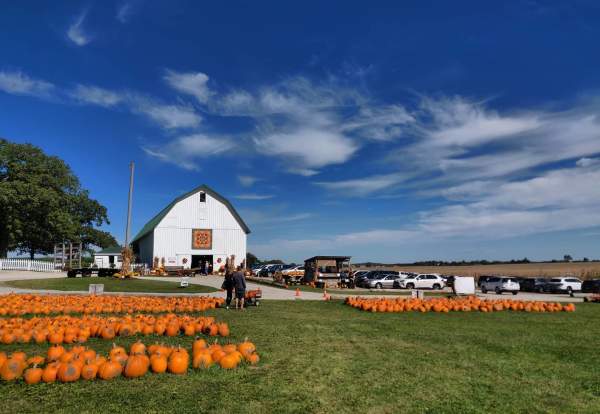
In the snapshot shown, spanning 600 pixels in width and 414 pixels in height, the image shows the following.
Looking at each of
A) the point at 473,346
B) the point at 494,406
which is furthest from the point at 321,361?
the point at 473,346

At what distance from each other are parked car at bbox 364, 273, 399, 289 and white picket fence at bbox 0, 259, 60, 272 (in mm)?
33238

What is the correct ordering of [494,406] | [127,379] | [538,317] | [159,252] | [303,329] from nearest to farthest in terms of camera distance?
[494,406]
[127,379]
[303,329]
[538,317]
[159,252]

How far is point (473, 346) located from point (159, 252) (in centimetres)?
4852

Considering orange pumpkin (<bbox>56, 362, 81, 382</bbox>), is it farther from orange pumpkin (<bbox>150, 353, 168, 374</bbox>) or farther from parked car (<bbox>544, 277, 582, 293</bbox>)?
parked car (<bbox>544, 277, 582, 293</bbox>)

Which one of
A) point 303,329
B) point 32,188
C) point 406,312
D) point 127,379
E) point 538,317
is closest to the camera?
point 127,379

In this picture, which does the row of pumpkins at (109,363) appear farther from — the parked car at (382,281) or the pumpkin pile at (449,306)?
the parked car at (382,281)

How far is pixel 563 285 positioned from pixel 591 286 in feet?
9.15

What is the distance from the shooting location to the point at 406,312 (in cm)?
1661

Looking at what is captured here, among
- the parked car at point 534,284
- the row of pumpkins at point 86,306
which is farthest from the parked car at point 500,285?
the row of pumpkins at point 86,306

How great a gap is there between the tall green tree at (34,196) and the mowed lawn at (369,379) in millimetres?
47229

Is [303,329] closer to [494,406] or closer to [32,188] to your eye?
[494,406]

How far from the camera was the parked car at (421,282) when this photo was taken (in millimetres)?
41031

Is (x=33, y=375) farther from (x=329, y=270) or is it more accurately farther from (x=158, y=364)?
(x=329, y=270)

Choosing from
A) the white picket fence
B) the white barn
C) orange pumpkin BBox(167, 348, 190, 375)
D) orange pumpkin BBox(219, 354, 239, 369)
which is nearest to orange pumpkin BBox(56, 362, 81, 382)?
orange pumpkin BBox(167, 348, 190, 375)
